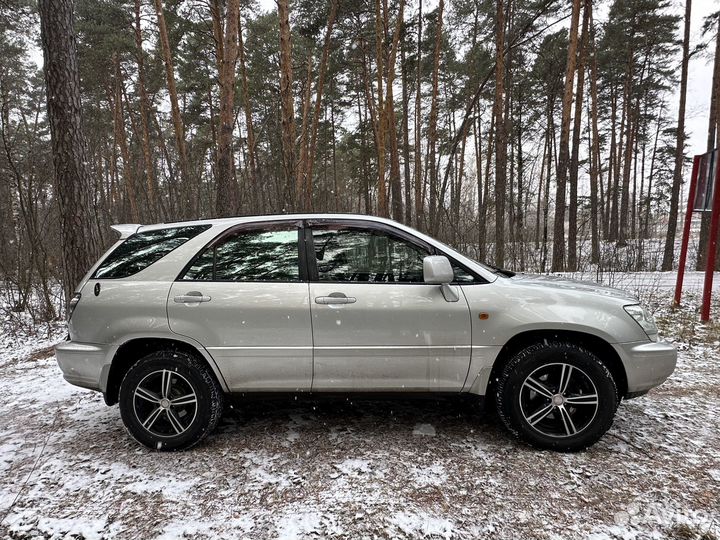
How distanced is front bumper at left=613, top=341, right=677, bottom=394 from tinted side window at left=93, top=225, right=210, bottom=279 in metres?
3.23

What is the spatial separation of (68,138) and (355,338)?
18.5 ft

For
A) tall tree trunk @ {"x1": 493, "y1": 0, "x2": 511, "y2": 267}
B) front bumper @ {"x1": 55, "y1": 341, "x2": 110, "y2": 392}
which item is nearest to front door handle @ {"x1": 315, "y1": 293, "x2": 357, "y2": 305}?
front bumper @ {"x1": 55, "y1": 341, "x2": 110, "y2": 392}

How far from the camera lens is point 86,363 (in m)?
2.80

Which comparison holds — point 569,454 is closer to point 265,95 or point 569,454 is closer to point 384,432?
point 384,432

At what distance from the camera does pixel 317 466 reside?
264 centimetres

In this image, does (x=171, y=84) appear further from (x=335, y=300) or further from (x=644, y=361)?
(x=644, y=361)

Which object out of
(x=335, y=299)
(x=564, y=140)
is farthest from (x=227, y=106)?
(x=564, y=140)

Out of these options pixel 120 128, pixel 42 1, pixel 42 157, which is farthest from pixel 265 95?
pixel 42 1

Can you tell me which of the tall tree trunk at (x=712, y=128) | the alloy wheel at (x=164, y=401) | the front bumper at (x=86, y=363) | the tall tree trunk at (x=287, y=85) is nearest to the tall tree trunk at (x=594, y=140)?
the tall tree trunk at (x=712, y=128)

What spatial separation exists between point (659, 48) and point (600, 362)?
23.1 metres

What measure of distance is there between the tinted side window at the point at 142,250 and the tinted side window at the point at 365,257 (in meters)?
0.97

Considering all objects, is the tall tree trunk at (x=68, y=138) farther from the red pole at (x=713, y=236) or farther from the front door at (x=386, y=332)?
the red pole at (x=713, y=236)

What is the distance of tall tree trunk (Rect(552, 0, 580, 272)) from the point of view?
37.4 feet

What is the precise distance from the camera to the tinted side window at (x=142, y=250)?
2.87 metres
